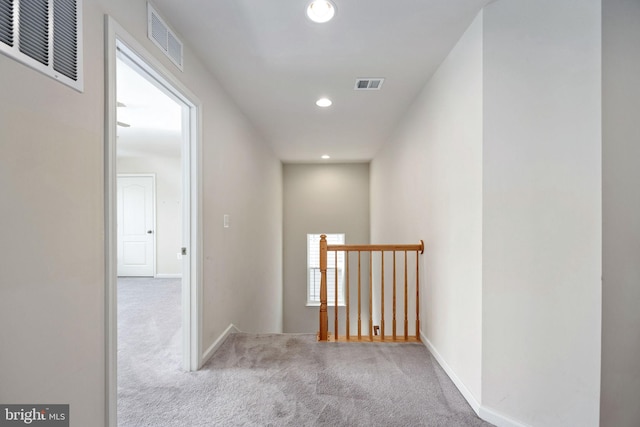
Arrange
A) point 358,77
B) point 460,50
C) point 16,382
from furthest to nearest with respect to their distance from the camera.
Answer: point 358,77
point 460,50
point 16,382

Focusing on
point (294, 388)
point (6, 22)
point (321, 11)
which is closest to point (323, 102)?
point (321, 11)

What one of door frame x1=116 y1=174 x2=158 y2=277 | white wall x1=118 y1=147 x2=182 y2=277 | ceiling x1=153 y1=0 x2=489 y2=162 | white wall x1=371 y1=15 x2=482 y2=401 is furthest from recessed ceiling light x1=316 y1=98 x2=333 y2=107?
door frame x1=116 y1=174 x2=158 y2=277

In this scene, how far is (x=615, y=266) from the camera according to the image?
150cm

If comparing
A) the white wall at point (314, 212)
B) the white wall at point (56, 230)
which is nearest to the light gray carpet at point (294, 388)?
the white wall at point (56, 230)

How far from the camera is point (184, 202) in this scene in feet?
7.14

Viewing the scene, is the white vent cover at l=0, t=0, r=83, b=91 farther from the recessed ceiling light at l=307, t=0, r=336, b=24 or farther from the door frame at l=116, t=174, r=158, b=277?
the door frame at l=116, t=174, r=158, b=277

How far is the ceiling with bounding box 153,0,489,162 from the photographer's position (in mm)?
1691

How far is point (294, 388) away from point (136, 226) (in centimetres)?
542

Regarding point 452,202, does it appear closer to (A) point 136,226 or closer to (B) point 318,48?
(B) point 318,48

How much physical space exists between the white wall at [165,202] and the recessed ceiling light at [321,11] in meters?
5.04

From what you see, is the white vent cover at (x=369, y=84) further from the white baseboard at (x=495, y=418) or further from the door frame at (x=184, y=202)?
the white baseboard at (x=495, y=418)

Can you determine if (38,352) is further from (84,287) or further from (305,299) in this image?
(305,299)

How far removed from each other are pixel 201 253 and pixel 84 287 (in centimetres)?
101

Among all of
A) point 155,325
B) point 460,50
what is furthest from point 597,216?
point 155,325
